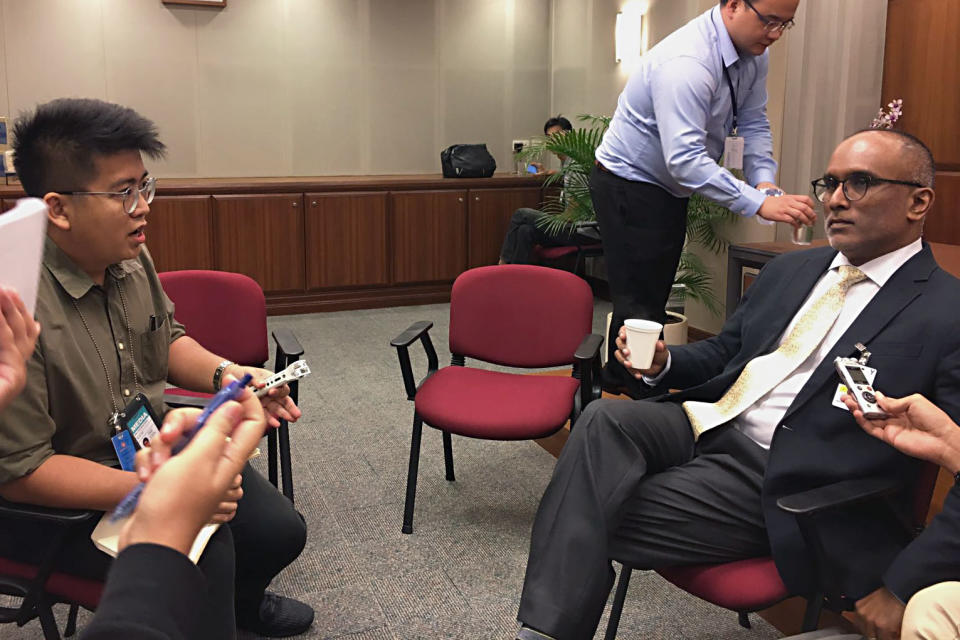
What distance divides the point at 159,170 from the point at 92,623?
654 cm

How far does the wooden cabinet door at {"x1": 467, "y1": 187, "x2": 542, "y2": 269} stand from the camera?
23.4ft

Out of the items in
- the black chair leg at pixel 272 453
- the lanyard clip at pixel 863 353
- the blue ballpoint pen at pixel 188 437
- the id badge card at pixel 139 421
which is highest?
the blue ballpoint pen at pixel 188 437

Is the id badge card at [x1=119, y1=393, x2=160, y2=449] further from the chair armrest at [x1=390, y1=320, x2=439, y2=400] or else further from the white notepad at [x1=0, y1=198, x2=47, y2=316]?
the chair armrest at [x1=390, y1=320, x2=439, y2=400]

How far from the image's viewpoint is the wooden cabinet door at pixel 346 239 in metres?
6.66

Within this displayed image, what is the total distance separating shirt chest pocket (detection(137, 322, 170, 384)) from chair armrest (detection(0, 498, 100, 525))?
42cm

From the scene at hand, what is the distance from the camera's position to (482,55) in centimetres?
766

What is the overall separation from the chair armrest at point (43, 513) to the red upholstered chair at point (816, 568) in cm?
126

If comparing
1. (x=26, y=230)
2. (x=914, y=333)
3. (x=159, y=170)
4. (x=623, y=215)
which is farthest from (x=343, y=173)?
(x=26, y=230)

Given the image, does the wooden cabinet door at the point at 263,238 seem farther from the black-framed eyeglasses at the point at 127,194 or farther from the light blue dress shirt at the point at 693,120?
the black-framed eyeglasses at the point at 127,194

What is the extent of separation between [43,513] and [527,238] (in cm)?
499

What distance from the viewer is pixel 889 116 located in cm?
408

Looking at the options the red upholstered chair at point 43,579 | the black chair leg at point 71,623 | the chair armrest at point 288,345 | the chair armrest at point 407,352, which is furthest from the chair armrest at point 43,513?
the chair armrest at point 407,352

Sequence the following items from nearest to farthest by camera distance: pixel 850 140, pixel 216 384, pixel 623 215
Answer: pixel 850 140
pixel 216 384
pixel 623 215

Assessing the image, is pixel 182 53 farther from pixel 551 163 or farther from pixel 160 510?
pixel 160 510
